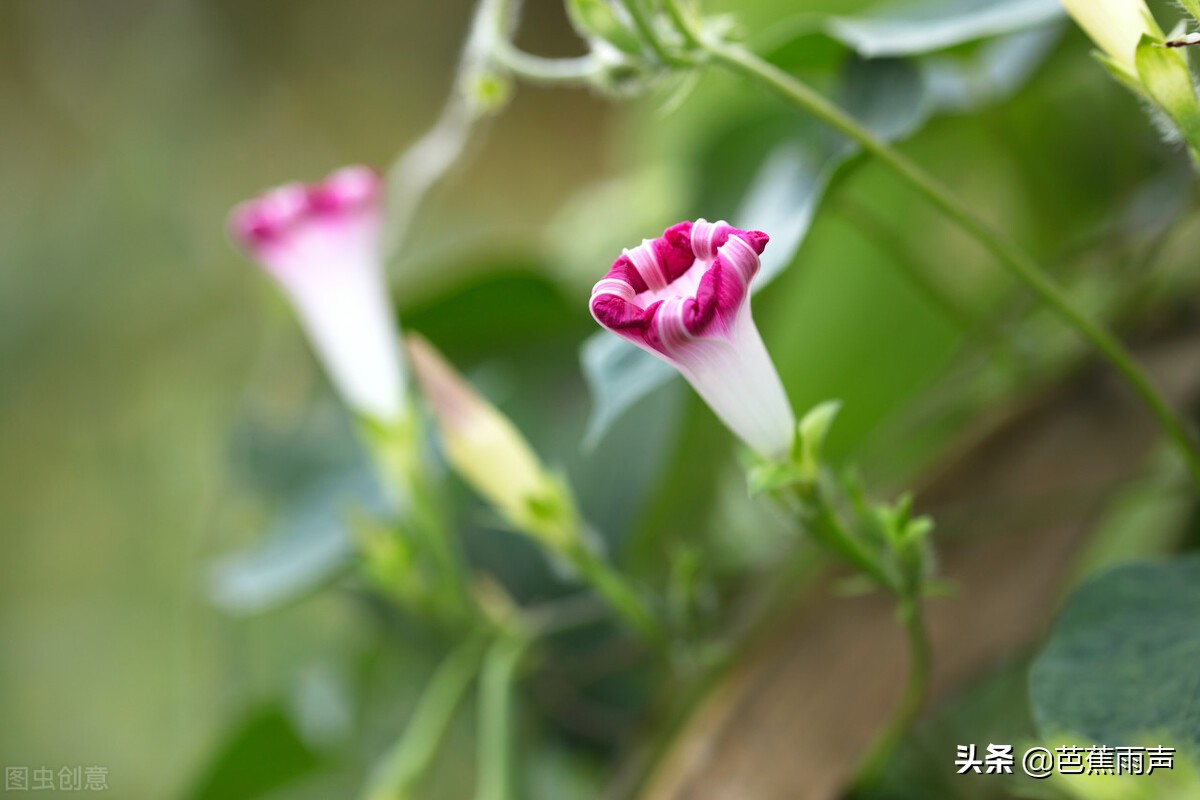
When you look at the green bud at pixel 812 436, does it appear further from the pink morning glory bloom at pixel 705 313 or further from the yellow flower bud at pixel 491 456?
the yellow flower bud at pixel 491 456

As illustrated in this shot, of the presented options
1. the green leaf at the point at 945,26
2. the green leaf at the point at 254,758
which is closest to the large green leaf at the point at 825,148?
the green leaf at the point at 945,26

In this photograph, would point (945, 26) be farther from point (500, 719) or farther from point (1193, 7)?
point (500, 719)

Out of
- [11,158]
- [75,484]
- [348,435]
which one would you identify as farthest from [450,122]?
[11,158]

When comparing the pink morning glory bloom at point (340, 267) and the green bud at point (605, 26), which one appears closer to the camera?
the green bud at point (605, 26)

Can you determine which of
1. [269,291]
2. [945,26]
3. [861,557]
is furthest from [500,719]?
[269,291]

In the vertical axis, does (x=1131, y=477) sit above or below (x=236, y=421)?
below

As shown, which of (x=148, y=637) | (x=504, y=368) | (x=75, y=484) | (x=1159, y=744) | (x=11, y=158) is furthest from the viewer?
(x=11, y=158)

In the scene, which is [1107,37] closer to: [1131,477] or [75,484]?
[1131,477]
